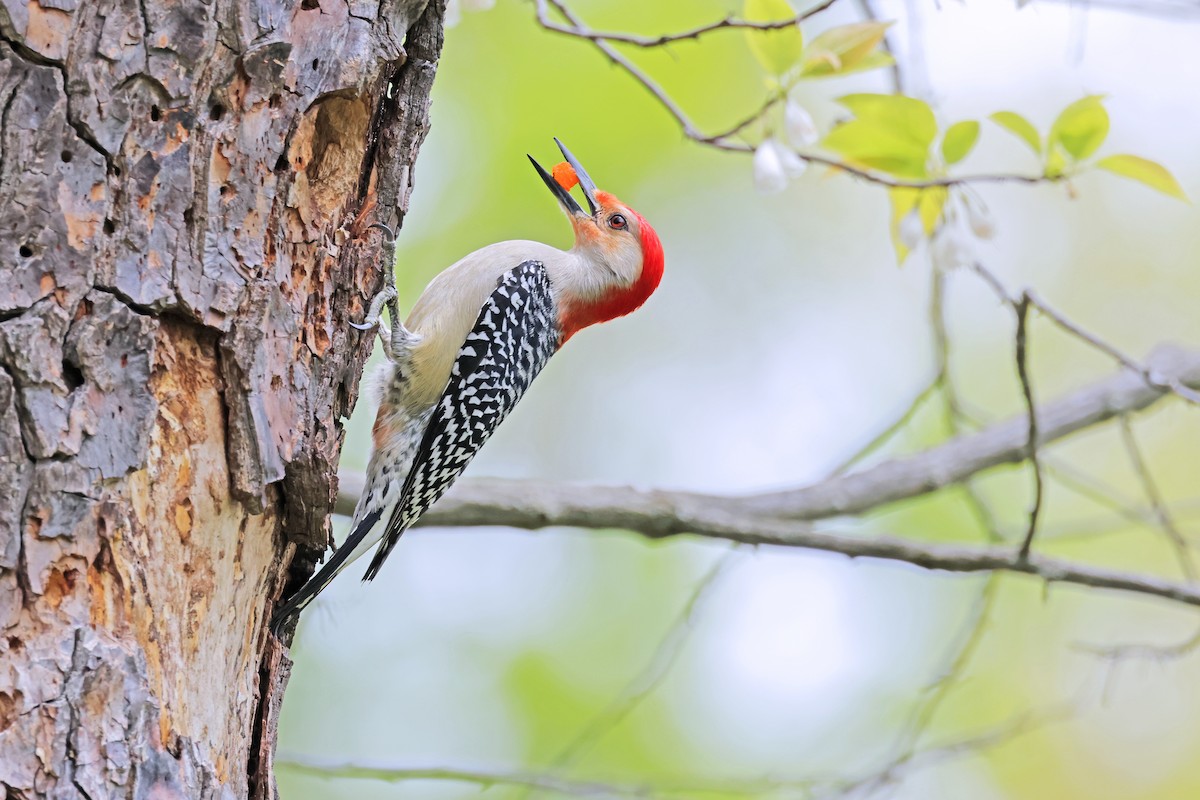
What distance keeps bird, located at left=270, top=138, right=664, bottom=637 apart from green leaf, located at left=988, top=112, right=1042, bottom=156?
5.29 feet

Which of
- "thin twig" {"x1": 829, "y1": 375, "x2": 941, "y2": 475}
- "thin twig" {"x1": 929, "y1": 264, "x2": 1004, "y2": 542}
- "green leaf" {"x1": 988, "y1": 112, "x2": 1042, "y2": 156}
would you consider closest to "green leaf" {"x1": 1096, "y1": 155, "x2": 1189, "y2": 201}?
"green leaf" {"x1": 988, "y1": 112, "x2": 1042, "y2": 156}

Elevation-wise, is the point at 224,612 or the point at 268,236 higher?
the point at 268,236

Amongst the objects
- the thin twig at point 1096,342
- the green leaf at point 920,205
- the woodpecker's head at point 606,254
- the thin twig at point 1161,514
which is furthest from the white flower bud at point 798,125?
the thin twig at point 1161,514

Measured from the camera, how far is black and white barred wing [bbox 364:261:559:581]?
352 centimetres

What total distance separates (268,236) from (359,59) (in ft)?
1.35

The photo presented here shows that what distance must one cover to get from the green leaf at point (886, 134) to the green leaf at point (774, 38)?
187mm

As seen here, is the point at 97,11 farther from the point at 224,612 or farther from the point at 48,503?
the point at 224,612

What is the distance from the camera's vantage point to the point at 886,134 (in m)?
3.18

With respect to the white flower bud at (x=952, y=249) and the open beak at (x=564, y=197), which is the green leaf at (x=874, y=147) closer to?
the white flower bud at (x=952, y=249)

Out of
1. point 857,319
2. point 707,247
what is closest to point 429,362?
point 707,247

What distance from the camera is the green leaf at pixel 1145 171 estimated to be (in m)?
3.09

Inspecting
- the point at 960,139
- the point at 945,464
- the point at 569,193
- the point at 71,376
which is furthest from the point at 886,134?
the point at 71,376

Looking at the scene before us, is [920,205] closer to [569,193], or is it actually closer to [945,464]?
[945,464]

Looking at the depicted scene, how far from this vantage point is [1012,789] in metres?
7.52
